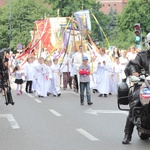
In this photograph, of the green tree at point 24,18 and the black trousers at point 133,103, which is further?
the green tree at point 24,18

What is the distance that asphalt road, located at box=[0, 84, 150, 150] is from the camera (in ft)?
33.3

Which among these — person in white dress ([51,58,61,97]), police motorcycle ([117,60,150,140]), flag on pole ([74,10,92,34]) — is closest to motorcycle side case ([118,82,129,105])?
police motorcycle ([117,60,150,140])

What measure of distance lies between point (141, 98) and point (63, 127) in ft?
11.9

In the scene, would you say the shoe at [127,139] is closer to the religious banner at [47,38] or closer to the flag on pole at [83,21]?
the flag on pole at [83,21]

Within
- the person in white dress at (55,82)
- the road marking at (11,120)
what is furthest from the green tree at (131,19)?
the road marking at (11,120)

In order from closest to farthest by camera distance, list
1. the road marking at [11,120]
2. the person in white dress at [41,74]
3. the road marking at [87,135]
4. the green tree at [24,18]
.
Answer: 1. the road marking at [87,135]
2. the road marking at [11,120]
3. the person in white dress at [41,74]
4. the green tree at [24,18]

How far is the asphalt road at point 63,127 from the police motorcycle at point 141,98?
1.11 feet

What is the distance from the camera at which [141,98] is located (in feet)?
31.2

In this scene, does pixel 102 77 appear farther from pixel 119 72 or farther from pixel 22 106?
pixel 22 106

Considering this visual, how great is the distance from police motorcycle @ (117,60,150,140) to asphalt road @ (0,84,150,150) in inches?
13.4

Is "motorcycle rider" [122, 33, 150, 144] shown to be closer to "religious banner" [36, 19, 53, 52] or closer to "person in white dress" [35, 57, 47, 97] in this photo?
"person in white dress" [35, 57, 47, 97]

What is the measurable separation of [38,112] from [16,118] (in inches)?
64.8

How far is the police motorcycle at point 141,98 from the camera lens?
9.45 meters

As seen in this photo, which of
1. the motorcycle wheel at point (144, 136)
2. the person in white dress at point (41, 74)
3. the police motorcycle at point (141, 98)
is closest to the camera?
the police motorcycle at point (141, 98)
